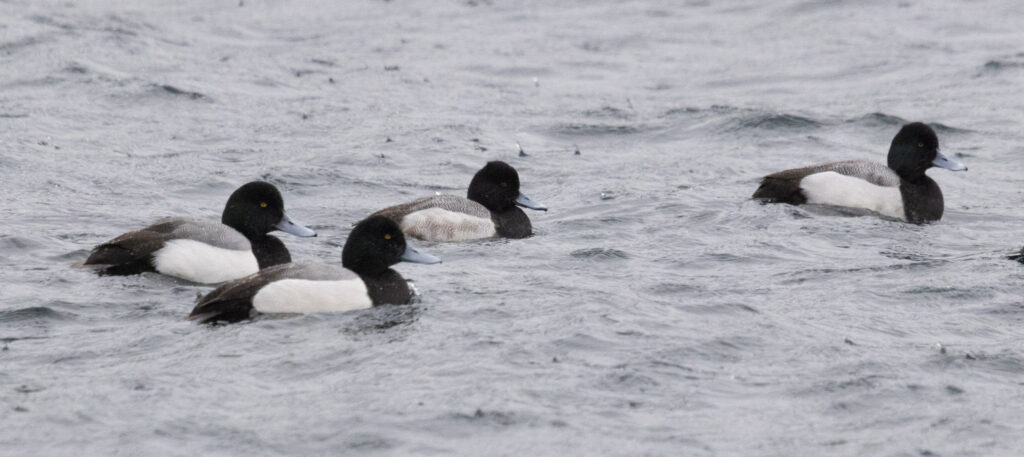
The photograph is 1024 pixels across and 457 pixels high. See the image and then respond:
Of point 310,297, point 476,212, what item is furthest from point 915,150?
point 310,297

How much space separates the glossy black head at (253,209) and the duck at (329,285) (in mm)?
1313

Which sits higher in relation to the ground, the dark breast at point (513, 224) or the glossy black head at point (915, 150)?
the glossy black head at point (915, 150)

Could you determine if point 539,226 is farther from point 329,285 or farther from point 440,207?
point 329,285

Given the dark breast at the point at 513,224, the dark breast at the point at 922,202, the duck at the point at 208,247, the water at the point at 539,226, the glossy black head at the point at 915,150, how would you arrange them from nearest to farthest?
the water at the point at 539,226
the duck at the point at 208,247
the dark breast at the point at 513,224
the dark breast at the point at 922,202
the glossy black head at the point at 915,150

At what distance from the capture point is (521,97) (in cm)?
1983

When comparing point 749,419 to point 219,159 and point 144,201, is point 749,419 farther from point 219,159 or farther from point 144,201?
point 219,159

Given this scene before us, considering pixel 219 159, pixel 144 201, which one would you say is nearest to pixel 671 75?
pixel 219 159

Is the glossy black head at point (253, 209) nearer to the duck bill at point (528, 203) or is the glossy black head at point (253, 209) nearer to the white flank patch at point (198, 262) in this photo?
the white flank patch at point (198, 262)

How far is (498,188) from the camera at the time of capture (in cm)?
1321

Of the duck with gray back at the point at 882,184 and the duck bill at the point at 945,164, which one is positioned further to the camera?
the duck bill at the point at 945,164

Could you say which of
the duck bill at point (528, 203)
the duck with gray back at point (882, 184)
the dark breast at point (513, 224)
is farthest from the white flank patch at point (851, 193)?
the dark breast at point (513, 224)

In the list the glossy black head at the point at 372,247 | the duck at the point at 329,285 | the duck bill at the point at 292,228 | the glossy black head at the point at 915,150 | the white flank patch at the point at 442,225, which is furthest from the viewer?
the glossy black head at the point at 915,150

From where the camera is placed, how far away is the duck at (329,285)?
368 inches

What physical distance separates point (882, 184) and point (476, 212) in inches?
147
